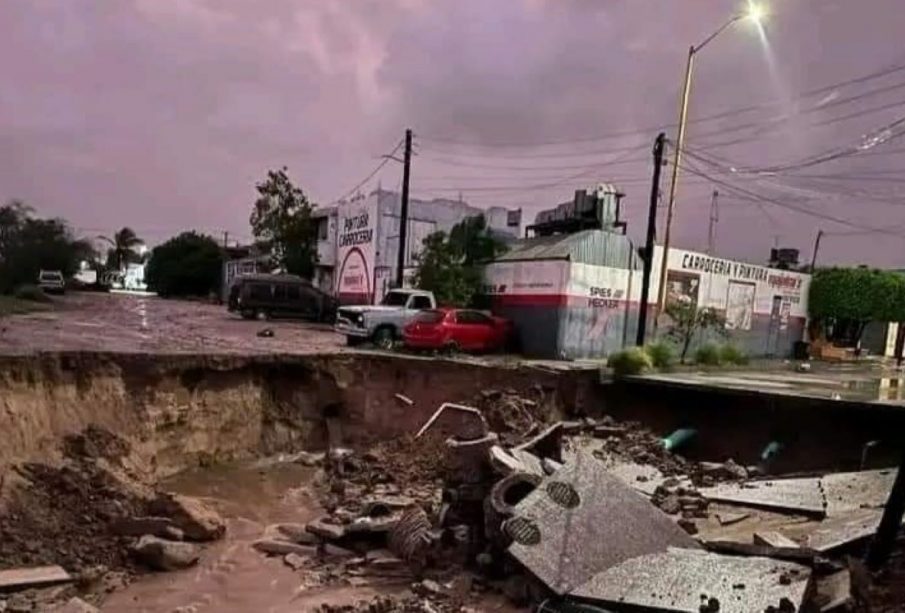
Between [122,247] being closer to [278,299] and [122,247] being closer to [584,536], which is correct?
[278,299]

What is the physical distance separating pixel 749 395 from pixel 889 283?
24217mm

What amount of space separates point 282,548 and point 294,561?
0.55 metres

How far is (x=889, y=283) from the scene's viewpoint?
3594 centimetres

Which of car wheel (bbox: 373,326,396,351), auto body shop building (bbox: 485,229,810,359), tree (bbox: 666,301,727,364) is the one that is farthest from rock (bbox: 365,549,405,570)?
tree (bbox: 666,301,727,364)

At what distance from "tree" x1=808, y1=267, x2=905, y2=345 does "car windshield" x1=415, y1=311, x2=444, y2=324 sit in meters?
22.2

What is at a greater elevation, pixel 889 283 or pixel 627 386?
pixel 889 283

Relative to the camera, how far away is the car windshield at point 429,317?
22.5 m

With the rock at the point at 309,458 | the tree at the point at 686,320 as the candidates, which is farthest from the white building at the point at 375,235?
the rock at the point at 309,458

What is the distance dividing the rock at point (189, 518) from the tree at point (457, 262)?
57.7 feet

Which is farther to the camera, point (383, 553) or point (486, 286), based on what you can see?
point (486, 286)

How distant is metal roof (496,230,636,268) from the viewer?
25719mm

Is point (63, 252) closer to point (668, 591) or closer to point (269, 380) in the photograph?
point (269, 380)

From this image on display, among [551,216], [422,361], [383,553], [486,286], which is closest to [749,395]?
[422,361]

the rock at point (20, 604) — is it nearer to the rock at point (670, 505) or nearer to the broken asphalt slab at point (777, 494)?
the rock at point (670, 505)
